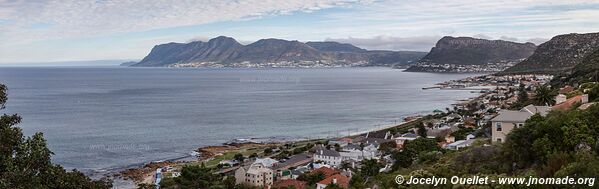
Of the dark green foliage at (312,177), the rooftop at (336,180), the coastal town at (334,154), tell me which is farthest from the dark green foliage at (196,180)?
the rooftop at (336,180)

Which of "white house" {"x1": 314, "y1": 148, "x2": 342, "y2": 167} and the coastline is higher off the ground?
"white house" {"x1": 314, "y1": 148, "x2": 342, "y2": 167}

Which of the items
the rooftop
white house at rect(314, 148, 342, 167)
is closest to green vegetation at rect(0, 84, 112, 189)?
the rooftop

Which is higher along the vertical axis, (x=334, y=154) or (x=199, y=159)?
(x=334, y=154)

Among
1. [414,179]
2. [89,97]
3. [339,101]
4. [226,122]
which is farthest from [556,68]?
[414,179]

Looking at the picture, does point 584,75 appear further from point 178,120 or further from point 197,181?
point 178,120

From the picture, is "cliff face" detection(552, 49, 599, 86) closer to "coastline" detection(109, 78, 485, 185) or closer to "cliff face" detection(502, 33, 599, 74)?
"coastline" detection(109, 78, 485, 185)

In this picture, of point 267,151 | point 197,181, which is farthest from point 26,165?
point 267,151

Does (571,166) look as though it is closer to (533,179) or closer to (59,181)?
(533,179)
